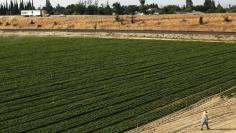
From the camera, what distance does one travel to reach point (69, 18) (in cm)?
10738

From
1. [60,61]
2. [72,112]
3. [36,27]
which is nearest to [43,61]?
[60,61]

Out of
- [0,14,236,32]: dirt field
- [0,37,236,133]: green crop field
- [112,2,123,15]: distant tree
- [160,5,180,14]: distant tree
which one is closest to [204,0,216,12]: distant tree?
[160,5,180,14]: distant tree

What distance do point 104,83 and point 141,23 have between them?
5511 cm

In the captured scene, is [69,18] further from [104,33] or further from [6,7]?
[6,7]

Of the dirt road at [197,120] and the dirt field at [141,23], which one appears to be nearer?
the dirt road at [197,120]

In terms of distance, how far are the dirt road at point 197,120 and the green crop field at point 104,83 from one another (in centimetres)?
77

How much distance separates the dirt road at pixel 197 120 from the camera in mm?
27859

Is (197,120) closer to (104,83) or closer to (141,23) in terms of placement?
(104,83)

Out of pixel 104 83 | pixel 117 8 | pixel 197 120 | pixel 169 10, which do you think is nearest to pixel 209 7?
pixel 169 10

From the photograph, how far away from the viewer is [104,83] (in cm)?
3925

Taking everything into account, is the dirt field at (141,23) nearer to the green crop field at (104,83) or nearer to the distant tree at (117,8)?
the green crop field at (104,83)

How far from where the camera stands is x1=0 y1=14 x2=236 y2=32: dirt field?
279 feet

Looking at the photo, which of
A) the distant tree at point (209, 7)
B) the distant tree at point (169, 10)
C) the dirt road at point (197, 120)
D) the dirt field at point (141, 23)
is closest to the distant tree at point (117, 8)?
the distant tree at point (169, 10)

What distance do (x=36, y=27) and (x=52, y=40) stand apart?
3045 cm
